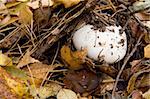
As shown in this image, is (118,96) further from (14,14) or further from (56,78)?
(14,14)

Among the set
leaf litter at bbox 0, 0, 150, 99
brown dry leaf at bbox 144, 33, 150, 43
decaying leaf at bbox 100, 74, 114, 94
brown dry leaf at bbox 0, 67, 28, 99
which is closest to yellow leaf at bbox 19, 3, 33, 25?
leaf litter at bbox 0, 0, 150, 99

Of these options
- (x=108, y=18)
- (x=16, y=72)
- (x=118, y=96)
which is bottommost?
(x=118, y=96)

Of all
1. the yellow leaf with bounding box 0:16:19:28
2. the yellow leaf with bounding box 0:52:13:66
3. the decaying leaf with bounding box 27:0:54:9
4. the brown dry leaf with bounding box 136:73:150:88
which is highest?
the decaying leaf with bounding box 27:0:54:9

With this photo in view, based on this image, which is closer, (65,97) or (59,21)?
(65,97)

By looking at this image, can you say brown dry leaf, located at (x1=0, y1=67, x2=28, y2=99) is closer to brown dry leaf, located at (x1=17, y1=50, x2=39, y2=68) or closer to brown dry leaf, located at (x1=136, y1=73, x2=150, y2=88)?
brown dry leaf, located at (x1=17, y1=50, x2=39, y2=68)

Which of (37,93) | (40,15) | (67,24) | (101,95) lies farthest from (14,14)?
(101,95)

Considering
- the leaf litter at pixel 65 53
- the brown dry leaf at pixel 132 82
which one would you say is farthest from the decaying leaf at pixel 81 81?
the brown dry leaf at pixel 132 82

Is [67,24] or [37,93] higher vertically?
[67,24]
